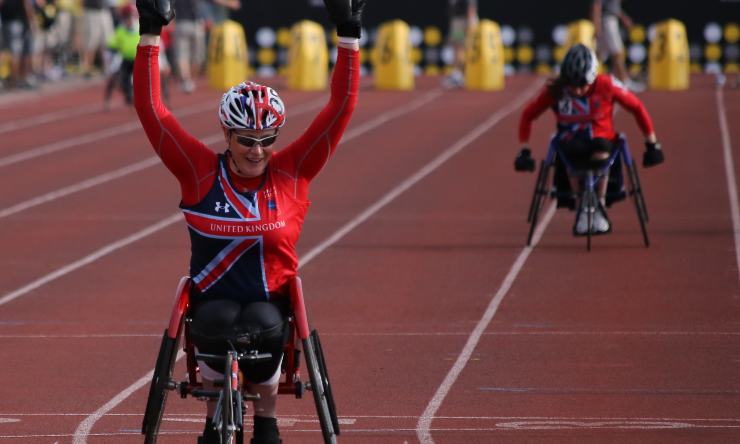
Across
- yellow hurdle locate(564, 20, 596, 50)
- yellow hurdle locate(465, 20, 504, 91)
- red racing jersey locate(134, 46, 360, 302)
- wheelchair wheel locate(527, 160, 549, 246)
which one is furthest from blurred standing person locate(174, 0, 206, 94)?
red racing jersey locate(134, 46, 360, 302)

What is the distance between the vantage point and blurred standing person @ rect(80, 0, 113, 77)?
3634cm

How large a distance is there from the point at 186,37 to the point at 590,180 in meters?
21.7

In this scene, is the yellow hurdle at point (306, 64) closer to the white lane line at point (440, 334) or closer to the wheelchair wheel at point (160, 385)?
the white lane line at point (440, 334)

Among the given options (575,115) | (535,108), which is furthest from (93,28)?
(575,115)

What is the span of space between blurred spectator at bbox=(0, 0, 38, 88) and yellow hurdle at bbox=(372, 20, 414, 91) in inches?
245

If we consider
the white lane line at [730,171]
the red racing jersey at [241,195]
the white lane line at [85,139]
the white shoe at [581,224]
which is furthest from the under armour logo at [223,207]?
the white lane line at [85,139]

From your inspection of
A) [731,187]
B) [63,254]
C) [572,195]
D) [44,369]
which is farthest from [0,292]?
[731,187]

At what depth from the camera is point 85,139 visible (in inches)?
1035

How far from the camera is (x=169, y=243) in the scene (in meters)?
16.4

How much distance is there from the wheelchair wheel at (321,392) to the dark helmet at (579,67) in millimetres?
8799

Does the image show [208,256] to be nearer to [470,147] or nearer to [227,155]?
[227,155]

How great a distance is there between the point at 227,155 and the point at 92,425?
94.6 inches

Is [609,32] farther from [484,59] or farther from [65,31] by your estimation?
[65,31]

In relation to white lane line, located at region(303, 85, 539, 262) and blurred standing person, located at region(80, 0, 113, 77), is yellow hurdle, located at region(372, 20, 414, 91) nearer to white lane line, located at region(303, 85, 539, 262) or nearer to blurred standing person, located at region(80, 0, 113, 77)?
white lane line, located at region(303, 85, 539, 262)
